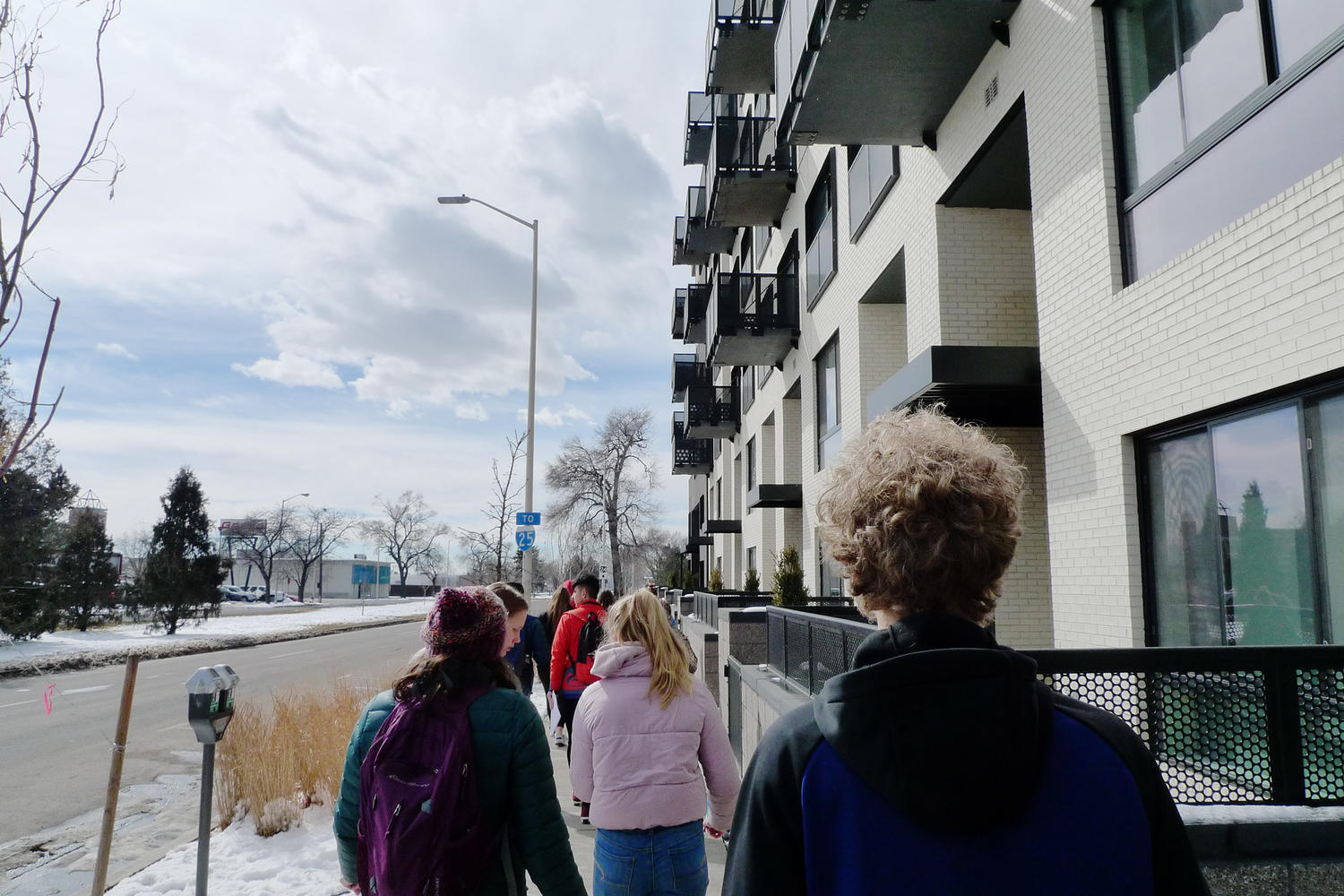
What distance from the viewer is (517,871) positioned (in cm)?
291

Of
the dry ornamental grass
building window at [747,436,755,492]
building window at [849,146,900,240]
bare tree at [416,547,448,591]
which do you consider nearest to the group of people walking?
the dry ornamental grass

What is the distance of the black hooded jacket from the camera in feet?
4.14

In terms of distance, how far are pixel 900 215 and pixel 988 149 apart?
239 cm

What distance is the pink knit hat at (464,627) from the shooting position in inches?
115

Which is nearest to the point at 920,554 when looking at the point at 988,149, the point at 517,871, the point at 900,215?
the point at 517,871

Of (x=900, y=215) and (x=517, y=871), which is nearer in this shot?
(x=517, y=871)

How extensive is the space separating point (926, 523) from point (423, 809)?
1883 millimetres

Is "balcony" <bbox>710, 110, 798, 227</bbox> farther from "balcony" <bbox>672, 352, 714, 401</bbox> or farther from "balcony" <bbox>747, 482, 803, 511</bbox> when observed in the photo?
"balcony" <bbox>672, 352, 714, 401</bbox>

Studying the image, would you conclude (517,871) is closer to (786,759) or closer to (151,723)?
(786,759)

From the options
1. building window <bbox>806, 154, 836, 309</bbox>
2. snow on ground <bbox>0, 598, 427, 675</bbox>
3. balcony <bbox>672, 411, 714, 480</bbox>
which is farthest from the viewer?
balcony <bbox>672, 411, 714, 480</bbox>

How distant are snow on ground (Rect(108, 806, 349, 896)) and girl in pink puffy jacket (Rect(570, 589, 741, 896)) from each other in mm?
2704

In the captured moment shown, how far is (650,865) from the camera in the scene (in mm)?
3645

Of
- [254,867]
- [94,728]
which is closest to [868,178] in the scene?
[254,867]

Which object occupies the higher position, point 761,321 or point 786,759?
point 761,321
